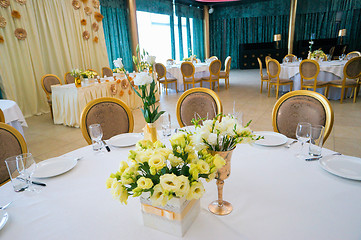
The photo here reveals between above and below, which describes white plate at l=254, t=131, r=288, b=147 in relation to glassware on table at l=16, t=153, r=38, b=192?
below

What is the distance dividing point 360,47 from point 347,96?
6.82 metres

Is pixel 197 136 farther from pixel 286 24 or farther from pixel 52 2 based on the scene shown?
pixel 286 24

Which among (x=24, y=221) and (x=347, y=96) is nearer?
(x=24, y=221)

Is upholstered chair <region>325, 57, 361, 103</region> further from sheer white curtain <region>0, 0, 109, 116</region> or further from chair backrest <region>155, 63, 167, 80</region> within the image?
sheer white curtain <region>0, 0, 109, 116</region>

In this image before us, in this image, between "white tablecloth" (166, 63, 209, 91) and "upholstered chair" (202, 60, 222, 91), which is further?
"white tablecloth" (166, 63, 209, 91)

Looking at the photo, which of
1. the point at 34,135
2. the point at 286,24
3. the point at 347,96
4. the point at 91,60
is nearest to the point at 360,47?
the point at 286,24

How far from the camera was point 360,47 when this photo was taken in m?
9.93

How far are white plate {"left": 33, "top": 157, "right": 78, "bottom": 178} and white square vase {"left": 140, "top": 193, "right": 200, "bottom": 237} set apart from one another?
65 cm

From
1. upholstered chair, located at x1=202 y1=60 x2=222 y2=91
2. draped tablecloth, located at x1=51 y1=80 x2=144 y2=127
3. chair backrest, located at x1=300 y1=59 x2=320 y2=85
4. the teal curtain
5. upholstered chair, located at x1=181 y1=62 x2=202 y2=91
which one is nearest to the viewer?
draped tablecloth, located at x1=51 y1=80 x2=144 y2=127

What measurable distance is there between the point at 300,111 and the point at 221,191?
1.26 meters

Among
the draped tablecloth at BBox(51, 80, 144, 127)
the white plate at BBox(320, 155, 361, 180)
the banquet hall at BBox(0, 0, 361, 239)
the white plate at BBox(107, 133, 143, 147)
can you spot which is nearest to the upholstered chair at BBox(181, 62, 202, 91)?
the banquet hall at BBox(0, 0, 361, 239)

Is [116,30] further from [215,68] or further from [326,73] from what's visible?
[326,73]

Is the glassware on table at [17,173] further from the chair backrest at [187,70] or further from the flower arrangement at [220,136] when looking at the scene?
the chair backrest at [187,70]

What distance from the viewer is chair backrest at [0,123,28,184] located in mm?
1466
